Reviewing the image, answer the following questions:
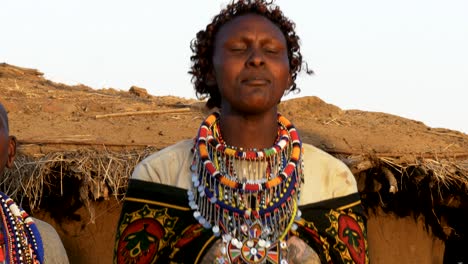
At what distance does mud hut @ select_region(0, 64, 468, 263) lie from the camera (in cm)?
716

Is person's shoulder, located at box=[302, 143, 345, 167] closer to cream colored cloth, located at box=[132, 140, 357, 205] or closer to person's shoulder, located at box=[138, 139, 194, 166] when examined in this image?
cream colored cloth, located at box=[132, 140, 357, 205]

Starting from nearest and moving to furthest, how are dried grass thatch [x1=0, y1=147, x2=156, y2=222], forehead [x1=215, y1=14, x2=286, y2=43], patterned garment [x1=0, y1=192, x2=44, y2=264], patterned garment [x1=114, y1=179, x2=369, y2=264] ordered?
1. patterned garment [x1=0, y1=192, x2=44, y2=264]
2. patterned garment [x1=114, y1=179, x2=369, y2=264]
3. forehead [x1=215, y1=14, x2=286, y2=43]
4. dried grass thatch [x1=0, y1=147, x2=156, y2=222]

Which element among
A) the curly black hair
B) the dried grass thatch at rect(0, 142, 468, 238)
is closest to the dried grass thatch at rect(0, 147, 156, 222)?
the dried grass thatch at rect(0, 142, 468, 238)

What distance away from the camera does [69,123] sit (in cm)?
846

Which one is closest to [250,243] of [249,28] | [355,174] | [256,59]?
[256,59]

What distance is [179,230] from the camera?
13.4 feet

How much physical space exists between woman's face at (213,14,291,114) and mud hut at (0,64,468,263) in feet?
9.99

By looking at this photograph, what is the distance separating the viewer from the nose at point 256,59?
13.2 ft

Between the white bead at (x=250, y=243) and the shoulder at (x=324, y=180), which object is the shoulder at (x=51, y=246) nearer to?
the white bead at (x=250, y=243)

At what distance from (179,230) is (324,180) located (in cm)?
75

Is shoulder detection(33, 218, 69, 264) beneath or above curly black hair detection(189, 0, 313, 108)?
beneath

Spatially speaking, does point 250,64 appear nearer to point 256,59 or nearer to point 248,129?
point 256,59


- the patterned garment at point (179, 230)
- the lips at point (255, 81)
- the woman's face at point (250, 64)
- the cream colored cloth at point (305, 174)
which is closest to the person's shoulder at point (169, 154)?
the cream colored cloth at point (305, 174)

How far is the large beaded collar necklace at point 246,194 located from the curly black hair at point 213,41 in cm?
Answer: 26
